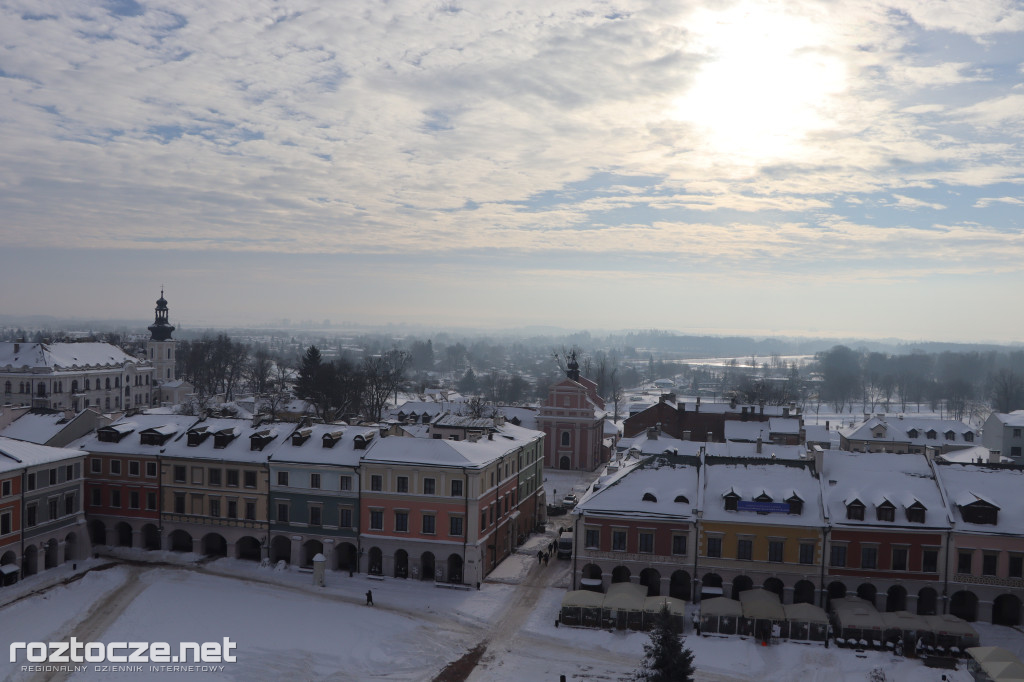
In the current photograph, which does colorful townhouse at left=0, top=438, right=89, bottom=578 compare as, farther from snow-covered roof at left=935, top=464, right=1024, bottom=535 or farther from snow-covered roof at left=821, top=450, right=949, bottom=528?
snow-covered roof at left=935, top=464, right=1024, bottom=535

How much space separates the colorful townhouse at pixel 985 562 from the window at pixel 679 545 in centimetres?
1414

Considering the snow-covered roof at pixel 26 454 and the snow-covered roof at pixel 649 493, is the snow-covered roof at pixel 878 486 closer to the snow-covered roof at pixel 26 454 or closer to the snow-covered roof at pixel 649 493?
the snow-covered roof at pixel 649 493

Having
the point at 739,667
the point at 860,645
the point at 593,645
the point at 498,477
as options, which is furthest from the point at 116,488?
the point at 860,645

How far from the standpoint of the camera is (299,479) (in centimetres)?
5222

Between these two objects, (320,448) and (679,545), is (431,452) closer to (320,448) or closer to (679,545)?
(320,448)

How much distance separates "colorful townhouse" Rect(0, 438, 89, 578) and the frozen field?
3.73 metres

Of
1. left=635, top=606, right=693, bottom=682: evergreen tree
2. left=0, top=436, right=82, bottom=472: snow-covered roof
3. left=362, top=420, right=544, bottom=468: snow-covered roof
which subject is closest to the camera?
left=635, top=606, right=693, bottom=682: evergreen tree

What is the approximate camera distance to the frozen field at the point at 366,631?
124ft

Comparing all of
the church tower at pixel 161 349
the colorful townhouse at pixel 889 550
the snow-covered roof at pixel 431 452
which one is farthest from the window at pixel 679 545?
the church tower at pixel 161 349

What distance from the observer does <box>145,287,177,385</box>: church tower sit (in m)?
137

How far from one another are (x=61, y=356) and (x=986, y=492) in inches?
4660

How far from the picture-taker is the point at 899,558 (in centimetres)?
4444

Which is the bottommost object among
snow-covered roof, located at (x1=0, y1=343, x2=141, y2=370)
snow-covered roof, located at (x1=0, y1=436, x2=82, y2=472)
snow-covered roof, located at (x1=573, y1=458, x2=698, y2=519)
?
snow-covered roof, located at (x1=573, y1=458, x2=698, y2=519)

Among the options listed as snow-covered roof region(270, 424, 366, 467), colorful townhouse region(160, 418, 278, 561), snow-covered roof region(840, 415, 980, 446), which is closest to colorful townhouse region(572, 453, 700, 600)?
snow-covered roof region(270, 424, 366, 467)
